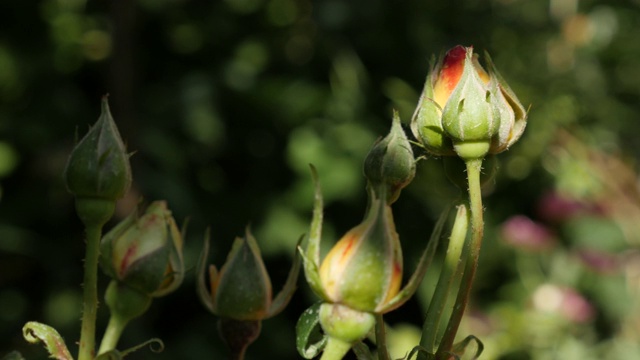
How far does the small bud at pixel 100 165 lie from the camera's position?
64 centimetres

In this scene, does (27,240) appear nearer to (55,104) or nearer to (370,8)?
(55,104)

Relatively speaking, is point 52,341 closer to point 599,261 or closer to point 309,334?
point 309,334

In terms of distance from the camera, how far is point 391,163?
25.9 inches

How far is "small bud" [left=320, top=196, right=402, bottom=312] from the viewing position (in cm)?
59

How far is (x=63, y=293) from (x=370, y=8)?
0.97m

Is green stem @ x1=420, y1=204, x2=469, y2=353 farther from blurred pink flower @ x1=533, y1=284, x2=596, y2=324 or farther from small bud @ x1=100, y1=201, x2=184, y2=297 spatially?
blurred pink flower @ x1=533, y1=284, x2=596, y2=324

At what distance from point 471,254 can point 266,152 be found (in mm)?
1950

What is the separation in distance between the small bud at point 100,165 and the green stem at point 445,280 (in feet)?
0.68

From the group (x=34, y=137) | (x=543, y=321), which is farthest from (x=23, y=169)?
(x=543, y=321)

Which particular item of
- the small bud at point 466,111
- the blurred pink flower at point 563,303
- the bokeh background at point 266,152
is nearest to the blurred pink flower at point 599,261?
the bokeh background at point 266,152

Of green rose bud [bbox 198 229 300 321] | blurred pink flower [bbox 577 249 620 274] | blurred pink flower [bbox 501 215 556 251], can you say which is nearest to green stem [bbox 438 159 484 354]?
green rose bud [bbox 198 229 300 321]

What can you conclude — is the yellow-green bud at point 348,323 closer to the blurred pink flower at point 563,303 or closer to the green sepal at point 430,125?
the green sepal at point 430,125

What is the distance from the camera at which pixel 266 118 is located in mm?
2510

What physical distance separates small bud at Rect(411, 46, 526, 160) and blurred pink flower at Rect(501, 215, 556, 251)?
1.70 metres
